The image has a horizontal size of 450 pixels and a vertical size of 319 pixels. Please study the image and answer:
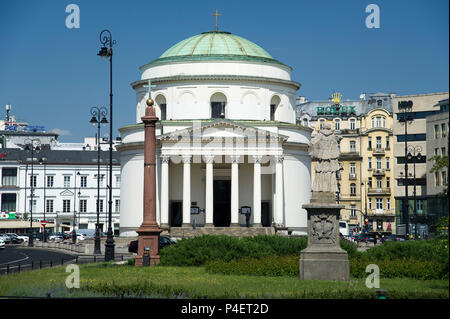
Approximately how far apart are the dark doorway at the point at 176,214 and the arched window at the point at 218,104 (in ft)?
33.4

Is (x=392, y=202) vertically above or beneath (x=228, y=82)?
beneath

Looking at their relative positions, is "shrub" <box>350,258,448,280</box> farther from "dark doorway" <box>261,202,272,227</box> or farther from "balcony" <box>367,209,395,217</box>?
"balcony" <box>367,209,395,217</box>

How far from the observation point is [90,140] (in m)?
169

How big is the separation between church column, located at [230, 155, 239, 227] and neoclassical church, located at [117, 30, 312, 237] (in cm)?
10

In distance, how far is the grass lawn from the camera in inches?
953

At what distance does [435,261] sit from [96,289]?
15067 millimetres

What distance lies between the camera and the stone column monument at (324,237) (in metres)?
31.8

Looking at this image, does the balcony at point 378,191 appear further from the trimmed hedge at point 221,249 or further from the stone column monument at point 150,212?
the stone column monument at point 150,212

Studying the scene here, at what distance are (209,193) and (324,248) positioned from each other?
49.6 metres

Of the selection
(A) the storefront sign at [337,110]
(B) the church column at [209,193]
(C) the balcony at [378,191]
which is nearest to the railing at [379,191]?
(C) the balcony at [378,191]

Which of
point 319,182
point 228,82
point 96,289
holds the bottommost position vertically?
point 96,289
